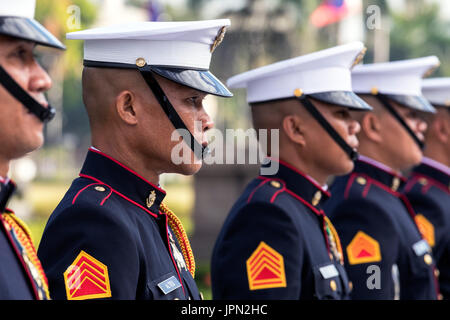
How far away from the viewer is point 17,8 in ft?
7.89

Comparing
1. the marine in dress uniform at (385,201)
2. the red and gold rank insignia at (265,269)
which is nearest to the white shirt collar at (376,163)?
the marine in dress uniform at (385,201)

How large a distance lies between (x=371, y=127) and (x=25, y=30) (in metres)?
3.50

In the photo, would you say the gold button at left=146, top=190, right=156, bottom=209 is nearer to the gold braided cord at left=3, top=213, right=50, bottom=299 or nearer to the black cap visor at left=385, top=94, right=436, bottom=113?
the gold braided cord at left=3, top=213, right=50, bottom=299

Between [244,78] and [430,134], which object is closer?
[244,78]

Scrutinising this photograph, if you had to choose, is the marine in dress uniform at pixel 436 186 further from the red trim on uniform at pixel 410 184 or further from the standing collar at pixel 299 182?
the standing collar at pixel 299 182

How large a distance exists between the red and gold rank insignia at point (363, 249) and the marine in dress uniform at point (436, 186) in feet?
3.11

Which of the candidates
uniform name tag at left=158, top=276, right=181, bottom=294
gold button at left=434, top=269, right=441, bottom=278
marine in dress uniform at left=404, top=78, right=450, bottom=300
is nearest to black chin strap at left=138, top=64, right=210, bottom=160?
uniform name tag at left=158, top=276, right=181, bottom=294

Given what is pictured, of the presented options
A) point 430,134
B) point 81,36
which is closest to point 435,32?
point 430,134

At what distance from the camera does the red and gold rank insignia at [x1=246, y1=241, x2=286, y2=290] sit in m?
3.88

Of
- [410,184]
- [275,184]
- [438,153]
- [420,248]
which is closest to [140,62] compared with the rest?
[275,184]

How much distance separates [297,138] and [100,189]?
159 cm
